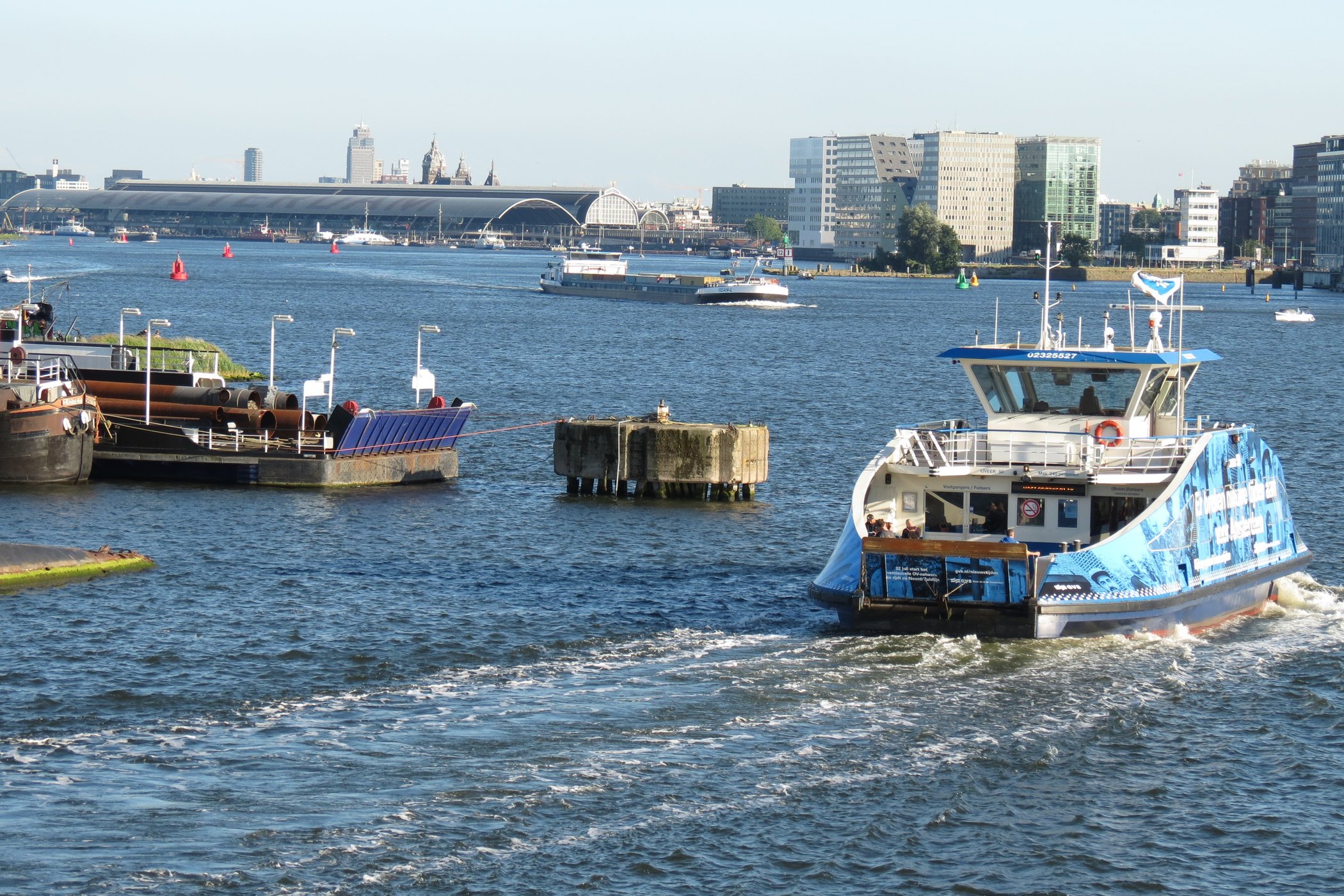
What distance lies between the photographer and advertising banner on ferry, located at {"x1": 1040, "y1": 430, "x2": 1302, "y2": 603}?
2967 centimetres

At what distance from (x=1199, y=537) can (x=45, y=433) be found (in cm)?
3205

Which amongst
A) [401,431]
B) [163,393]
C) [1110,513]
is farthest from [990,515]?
[163,393]

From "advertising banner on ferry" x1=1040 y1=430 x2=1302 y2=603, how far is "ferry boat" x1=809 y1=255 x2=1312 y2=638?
4cm

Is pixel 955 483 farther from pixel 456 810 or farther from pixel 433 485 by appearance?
pixel 433 485

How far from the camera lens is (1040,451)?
3316cm

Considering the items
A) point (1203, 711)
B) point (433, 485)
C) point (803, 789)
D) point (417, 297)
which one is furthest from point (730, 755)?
point (417, 297)

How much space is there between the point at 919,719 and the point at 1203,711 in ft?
16.1

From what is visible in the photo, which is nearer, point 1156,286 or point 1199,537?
point 1199,537

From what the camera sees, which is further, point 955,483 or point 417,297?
point 417,297

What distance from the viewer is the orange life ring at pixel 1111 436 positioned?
1320 inches

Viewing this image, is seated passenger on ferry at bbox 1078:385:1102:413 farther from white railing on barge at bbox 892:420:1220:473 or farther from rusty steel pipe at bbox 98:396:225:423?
rusty steel pipe at bbox 98:396:225:423

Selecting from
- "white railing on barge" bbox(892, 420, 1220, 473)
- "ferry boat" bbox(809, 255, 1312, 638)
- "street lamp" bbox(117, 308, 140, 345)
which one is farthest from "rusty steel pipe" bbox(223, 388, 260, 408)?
"white railing on barge" bbox(892, 420, 1220, 473)

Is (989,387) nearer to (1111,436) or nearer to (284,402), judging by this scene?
(1111,436)

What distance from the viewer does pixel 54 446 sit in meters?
48.9
